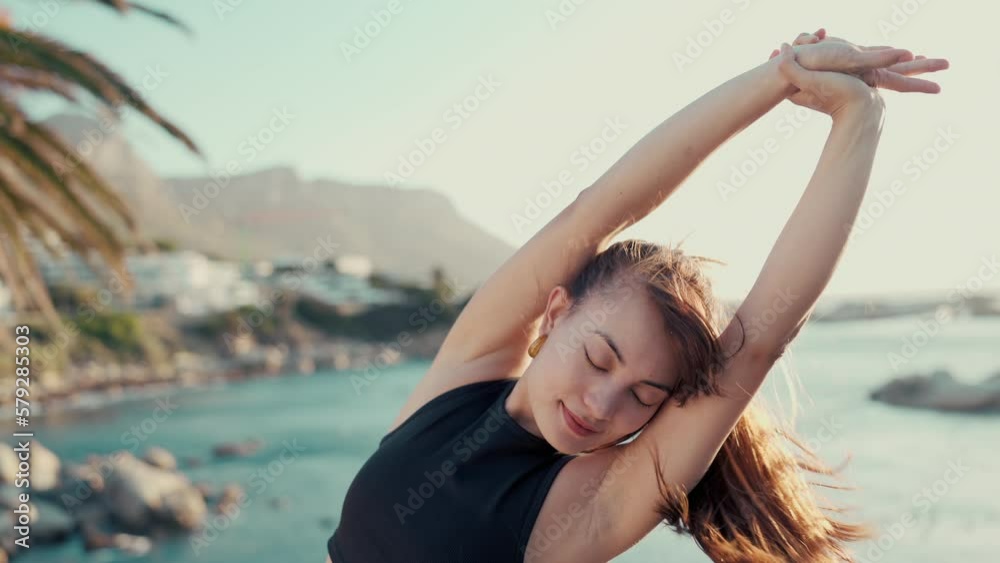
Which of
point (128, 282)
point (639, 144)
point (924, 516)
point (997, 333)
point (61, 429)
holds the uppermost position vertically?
point (997, 333)

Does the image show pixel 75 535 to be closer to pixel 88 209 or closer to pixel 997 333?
pixel 88 209

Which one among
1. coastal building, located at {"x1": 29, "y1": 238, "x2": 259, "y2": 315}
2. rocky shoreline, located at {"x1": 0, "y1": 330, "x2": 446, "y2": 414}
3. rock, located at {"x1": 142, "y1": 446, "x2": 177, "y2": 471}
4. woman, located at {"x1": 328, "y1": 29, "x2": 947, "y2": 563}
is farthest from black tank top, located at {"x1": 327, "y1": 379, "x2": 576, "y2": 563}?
coastal building, located at {"x1": 29, "y1": 238, "x2": 259, "y2": 315}

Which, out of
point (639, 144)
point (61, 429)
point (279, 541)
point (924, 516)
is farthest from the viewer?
point (61, 429)

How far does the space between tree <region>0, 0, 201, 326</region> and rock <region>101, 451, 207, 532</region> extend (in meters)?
5.21

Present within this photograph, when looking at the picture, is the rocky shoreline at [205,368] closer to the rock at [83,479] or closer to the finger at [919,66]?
the rock at [83,479]

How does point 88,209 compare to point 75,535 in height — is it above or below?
above

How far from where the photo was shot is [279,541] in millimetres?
9930

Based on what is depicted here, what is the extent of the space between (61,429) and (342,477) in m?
10.4

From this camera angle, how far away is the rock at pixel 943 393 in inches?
390

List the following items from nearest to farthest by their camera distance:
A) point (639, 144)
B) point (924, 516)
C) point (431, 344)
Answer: point (639, 144) → point (924, 516) → point (431, 344)

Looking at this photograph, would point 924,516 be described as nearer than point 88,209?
No

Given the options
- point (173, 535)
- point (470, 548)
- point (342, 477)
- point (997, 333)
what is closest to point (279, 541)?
point (173, 535)

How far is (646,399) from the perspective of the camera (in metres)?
1.10

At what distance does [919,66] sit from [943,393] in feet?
34.1
